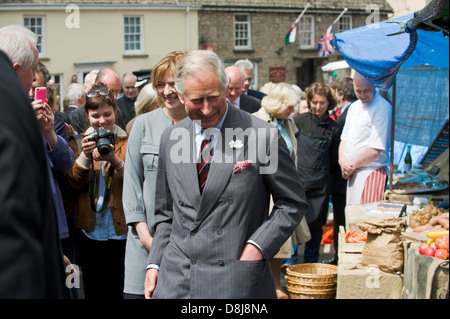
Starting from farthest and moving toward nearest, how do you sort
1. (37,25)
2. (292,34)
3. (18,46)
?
(292,34)
(37,25)
(18,46)

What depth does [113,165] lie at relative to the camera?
14.3 feet

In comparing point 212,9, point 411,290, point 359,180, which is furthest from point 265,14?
point 411,290

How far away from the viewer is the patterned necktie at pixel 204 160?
299 centimetres

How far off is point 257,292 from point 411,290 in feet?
7.13

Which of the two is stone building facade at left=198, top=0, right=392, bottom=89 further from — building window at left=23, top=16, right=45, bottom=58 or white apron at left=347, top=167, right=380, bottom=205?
white apron at left=347, top=167, right=380, bottom=205

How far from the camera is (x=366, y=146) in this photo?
21.7 ft

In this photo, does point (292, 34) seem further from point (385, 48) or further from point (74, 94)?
point (385, 48)

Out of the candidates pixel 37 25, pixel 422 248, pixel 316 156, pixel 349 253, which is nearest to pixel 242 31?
pixel 37 25

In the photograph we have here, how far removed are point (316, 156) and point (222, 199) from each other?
4296 millimetres

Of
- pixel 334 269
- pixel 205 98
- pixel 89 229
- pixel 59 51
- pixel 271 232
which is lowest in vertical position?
pixel 334 269

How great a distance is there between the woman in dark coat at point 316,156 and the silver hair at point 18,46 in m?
4.70

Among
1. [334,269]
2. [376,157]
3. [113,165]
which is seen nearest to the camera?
[113,165]

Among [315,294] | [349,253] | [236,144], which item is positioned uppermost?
[236,144]

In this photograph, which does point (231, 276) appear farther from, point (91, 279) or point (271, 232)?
point (91, 279)
